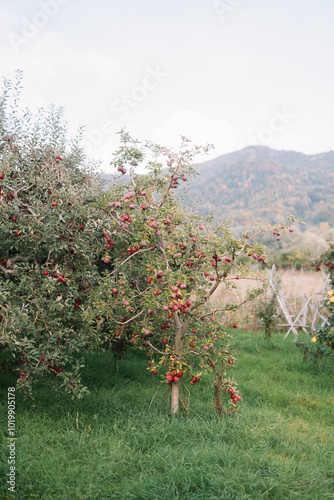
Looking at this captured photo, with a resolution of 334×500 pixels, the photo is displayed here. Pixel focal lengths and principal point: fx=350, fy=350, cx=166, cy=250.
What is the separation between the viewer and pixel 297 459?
3359 millimetres

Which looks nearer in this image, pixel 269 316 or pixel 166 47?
pixel 166 47

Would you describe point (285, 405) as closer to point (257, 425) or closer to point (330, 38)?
point (257, 425)

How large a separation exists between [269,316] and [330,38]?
10.2 m

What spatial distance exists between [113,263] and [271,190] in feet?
194

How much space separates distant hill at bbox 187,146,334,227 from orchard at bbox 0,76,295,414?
37704mm

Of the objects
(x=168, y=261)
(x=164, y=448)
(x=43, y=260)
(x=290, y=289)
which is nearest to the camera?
(x=164, y=448)

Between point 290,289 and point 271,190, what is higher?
point 271,190

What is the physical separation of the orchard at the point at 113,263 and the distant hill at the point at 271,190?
37704 millimetres

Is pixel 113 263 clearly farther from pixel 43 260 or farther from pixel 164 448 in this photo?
pixel 164 448

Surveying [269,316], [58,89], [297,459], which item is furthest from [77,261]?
[269,316]

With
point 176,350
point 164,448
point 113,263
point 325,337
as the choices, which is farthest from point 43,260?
point 325,337

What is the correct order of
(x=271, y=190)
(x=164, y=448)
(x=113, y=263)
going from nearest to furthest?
(x=164, y=448) → (x=113, y=263) → (x=271, y=190)

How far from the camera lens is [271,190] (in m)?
59.3

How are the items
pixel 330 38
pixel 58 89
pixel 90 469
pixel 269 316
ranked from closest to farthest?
1. pixel 90 469
2. pixel 58 89
3. pixel 269 316
4. pixel 330 38
